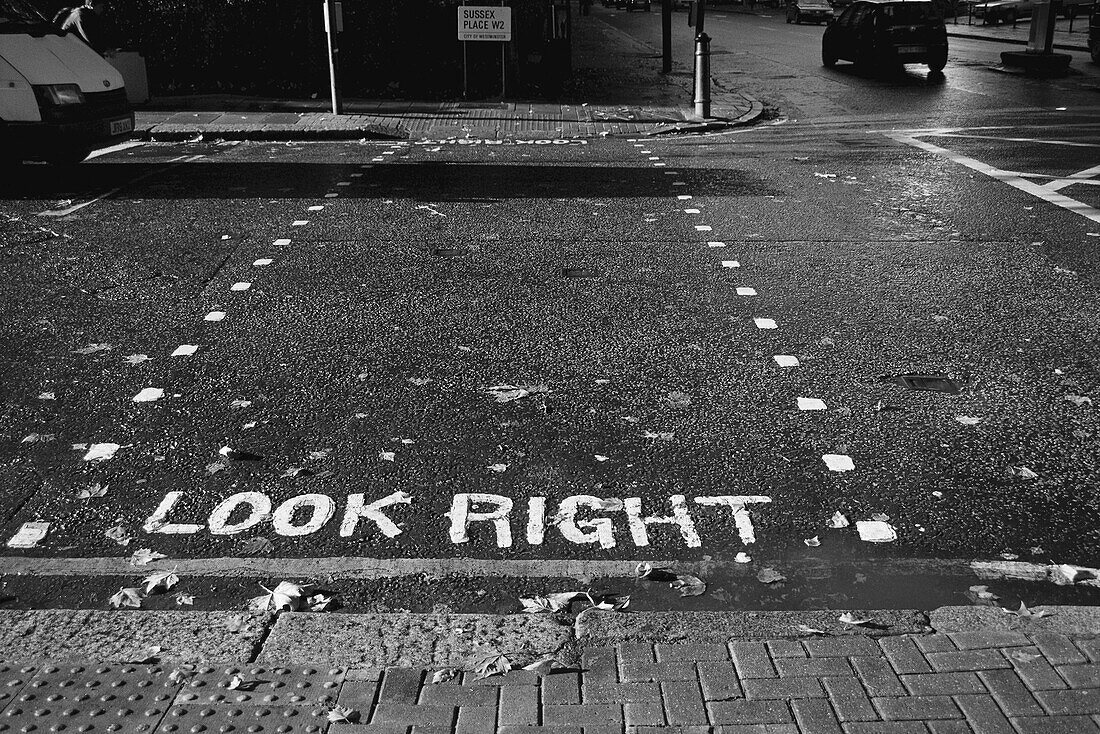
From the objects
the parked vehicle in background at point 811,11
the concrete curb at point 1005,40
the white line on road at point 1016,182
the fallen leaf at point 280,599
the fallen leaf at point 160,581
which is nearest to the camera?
the fallen leaf at point 280,599

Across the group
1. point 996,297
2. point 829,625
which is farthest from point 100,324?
point 996,297

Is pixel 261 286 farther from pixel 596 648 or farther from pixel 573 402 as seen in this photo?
pixel 596 648

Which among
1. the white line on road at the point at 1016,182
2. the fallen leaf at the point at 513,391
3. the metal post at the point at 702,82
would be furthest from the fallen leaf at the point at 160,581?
the metal post at the point at 702,82

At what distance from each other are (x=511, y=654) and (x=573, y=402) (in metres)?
2.30

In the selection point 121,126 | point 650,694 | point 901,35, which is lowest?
point 650,694

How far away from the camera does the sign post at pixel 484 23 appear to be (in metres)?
18.7

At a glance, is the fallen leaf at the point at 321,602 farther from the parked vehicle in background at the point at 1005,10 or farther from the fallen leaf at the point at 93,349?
the parked vehicle in background at the point at 1005,10

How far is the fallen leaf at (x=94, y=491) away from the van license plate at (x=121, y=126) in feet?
30.2

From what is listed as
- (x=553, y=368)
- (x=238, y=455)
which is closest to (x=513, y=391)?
(x=553, y=368)

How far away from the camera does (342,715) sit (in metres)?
2.95

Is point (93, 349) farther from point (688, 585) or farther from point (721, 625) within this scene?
point (721, 625)

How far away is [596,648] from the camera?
3.33 m

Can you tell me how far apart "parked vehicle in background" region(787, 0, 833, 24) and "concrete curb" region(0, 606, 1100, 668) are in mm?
48745

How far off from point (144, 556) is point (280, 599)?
0.67 metres
